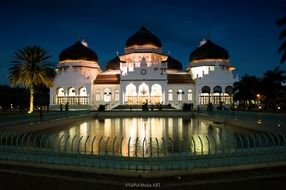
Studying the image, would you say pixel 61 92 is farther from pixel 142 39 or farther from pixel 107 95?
pixel 142 39

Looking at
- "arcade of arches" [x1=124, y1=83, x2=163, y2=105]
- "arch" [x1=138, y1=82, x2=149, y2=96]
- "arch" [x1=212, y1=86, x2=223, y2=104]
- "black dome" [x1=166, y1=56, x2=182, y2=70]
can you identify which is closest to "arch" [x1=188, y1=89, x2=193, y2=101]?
"arch" [x1=212, y1=86, x2=223, y2=104]

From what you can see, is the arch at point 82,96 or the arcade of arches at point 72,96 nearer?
the arch at point 82,96

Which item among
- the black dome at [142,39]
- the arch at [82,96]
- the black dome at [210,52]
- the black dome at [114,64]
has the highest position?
the black dome at [142,39]

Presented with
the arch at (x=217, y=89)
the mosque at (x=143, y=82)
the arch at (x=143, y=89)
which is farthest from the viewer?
the arch at (x=143, y=89)

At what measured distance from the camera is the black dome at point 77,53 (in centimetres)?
6650

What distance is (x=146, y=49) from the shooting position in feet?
219

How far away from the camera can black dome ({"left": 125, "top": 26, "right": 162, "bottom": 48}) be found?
220 feet

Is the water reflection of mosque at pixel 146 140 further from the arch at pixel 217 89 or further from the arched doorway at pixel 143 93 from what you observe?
the arch at pixel 217 89

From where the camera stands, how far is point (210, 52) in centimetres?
6594

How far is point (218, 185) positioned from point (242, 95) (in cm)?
4883

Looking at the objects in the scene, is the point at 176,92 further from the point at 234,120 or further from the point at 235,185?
the point at 235,185

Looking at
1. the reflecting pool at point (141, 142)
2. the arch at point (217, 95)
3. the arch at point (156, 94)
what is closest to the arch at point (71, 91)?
the arch at point (156, 94)

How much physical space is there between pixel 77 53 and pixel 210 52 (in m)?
29.1

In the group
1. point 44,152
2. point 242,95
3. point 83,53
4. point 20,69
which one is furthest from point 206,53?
point 44,152
